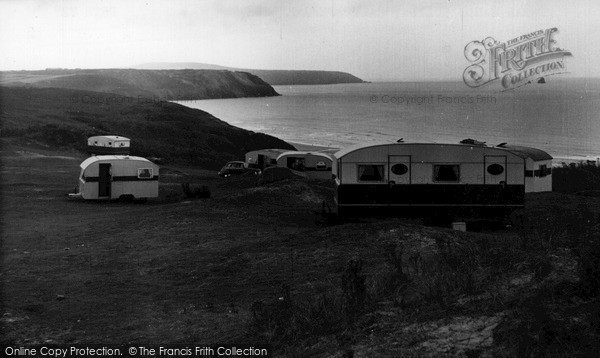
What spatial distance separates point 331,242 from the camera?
16672mm

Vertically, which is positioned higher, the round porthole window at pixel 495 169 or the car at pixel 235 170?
the round porthole window at pixel 495 169

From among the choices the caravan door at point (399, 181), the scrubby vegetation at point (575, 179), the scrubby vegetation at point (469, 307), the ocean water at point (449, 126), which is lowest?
the scrubby vegetation at point (575, 179)

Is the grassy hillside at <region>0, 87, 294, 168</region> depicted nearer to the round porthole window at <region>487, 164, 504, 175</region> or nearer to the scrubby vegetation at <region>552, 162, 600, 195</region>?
the scrubby vegetation at <region>552, 162, 600, 195</region>

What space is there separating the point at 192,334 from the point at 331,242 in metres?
6.45

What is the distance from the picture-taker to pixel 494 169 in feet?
71.7

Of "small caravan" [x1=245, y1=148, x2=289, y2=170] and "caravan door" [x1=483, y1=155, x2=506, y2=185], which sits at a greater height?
"caravan door" [x1=483, y1=155, x2=506, y2=185]

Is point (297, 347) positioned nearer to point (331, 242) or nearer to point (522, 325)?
point (522, 325)

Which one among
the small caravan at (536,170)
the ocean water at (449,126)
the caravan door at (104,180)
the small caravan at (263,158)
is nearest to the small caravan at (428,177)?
the caravan door at (104,180)

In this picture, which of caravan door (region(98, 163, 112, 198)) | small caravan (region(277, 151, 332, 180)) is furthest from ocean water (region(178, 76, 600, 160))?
caravan door (region(98, 163, 112, 198))

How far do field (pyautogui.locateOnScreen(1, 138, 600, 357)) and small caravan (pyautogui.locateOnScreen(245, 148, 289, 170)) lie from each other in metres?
20.4

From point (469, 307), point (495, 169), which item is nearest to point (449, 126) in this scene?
point (495, 169)

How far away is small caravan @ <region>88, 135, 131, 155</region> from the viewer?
150ft

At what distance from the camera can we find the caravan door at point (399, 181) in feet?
70.8

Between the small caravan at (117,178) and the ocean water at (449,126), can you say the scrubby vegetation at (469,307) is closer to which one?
the small caravan at (117,178)
